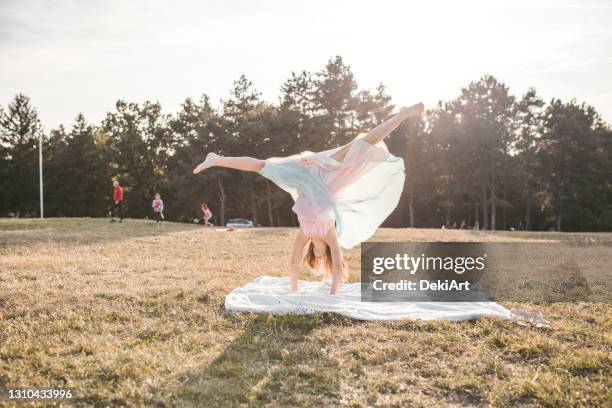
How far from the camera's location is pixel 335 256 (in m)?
7.66

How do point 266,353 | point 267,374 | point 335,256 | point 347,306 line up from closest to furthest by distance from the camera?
point 267,374, point 266,353, point 347,306, point 335,256

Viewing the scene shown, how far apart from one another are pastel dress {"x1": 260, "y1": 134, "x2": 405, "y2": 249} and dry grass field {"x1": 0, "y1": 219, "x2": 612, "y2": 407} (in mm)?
1649

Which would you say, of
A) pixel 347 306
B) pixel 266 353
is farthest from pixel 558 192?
pixel 266 353

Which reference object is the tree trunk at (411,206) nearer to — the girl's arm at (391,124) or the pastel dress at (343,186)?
the pastel dress at (343,186)

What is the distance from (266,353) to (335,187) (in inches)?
128

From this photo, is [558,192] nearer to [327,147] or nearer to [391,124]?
[327,147]

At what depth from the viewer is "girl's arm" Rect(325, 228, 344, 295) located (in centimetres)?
757

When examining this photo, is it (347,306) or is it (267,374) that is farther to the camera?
(347,306)

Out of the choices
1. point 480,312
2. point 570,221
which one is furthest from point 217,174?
point 480,312

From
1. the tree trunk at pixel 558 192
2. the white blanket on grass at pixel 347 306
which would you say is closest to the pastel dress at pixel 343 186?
the white blanket on grass at pixel 347 306

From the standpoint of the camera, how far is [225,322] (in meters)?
6.38

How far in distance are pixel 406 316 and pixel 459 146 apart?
4497 centimetres

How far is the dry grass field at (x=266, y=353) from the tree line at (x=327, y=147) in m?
38.3

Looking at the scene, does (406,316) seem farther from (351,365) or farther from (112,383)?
(112,383)
